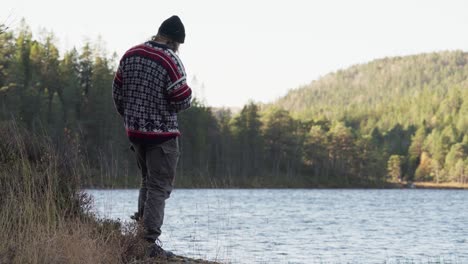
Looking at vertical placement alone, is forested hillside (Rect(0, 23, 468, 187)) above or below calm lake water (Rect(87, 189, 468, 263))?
above

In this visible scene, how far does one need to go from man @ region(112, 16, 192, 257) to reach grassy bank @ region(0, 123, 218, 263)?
0.41 metres

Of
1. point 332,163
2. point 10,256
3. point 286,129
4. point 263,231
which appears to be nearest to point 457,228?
point 263,231

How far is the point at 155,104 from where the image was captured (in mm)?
6727

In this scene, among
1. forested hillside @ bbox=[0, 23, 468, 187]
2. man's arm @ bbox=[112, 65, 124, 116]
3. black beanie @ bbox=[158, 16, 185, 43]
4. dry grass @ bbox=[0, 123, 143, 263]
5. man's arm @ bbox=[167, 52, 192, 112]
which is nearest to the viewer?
dry grass @ bbox=[0, 123, 143, 263]

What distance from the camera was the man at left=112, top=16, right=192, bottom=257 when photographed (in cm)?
671

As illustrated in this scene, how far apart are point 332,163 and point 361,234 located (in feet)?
338

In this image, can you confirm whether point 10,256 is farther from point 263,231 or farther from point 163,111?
point 263,231

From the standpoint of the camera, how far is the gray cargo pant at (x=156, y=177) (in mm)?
6797

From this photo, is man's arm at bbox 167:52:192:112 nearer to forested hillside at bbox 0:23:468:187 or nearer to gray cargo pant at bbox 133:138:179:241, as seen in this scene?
gray cargo pant at bbox 133:138:179:241

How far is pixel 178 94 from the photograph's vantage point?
6.69 metres

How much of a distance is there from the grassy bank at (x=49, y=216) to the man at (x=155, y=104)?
0.41 meters

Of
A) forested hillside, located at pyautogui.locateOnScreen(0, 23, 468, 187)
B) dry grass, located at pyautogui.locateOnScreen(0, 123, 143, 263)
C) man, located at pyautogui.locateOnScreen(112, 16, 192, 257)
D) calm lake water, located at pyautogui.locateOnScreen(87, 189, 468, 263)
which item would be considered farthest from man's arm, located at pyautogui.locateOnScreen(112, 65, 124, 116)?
forested hillside, located at pyautogui.locateOnScreen(0, 23, 468, 187)

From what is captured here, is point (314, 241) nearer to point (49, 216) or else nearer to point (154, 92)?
point (154, 92)

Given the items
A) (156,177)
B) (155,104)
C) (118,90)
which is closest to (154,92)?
(155,104)
